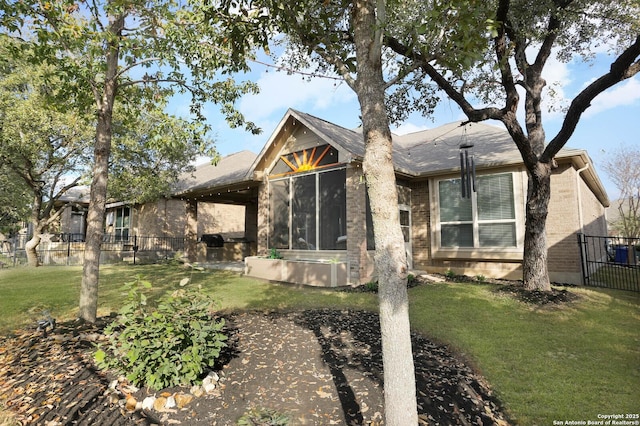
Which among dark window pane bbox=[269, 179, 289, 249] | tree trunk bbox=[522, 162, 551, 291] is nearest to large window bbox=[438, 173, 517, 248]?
tree trunk bbox=[522, 162, 551, 291]

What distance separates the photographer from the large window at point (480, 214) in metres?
9.88

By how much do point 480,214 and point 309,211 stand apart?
5535 mm

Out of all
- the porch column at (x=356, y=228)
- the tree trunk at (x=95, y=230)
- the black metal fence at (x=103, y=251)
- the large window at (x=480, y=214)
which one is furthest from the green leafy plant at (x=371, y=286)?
the black metal fence at (x=103, y=251)

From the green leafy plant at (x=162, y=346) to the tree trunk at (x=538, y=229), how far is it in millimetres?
7784

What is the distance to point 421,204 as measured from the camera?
1165 cm

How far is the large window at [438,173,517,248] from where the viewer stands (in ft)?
32.4

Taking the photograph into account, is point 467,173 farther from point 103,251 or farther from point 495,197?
point 103,251

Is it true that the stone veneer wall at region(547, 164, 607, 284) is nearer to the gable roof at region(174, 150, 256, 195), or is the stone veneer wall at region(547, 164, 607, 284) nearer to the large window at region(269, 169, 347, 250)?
Answer: the large window at region(269, 169, 347, 250)

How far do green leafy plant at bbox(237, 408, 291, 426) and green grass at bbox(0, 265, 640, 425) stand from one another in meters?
1.46

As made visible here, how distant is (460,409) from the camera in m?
3.12

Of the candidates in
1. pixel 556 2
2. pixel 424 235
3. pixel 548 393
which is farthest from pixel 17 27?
pixel 424 235

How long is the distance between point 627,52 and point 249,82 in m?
7.62

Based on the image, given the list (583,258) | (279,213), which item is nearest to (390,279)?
(279,213)

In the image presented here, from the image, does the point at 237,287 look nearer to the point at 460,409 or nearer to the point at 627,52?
the point at 460,409
